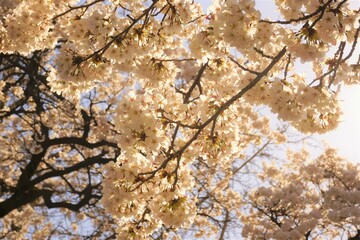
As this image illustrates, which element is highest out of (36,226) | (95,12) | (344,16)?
(36,226)

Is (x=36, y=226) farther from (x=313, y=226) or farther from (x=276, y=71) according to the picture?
(x=276, y=71)

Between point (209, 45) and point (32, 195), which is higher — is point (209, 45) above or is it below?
below

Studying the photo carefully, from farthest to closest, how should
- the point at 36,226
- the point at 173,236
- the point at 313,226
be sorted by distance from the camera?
the point at 36,226 → the point at 313,226 → the point at 173,236

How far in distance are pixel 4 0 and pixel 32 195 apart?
163 inches

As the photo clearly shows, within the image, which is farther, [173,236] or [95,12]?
[173,236]

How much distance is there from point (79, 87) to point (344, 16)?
8.05 ft

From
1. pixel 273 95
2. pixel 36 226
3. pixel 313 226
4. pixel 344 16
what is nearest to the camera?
pixel 344 16

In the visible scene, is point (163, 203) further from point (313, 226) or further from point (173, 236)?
point (313, 226)

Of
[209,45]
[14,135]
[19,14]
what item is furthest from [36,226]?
[209,45]

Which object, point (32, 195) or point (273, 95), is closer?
point (273, 95)

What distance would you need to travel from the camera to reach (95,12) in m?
3.76

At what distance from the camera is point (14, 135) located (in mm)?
11750

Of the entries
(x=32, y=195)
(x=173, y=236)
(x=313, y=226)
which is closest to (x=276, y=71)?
(x=32, y=195)

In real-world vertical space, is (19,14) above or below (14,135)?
below
